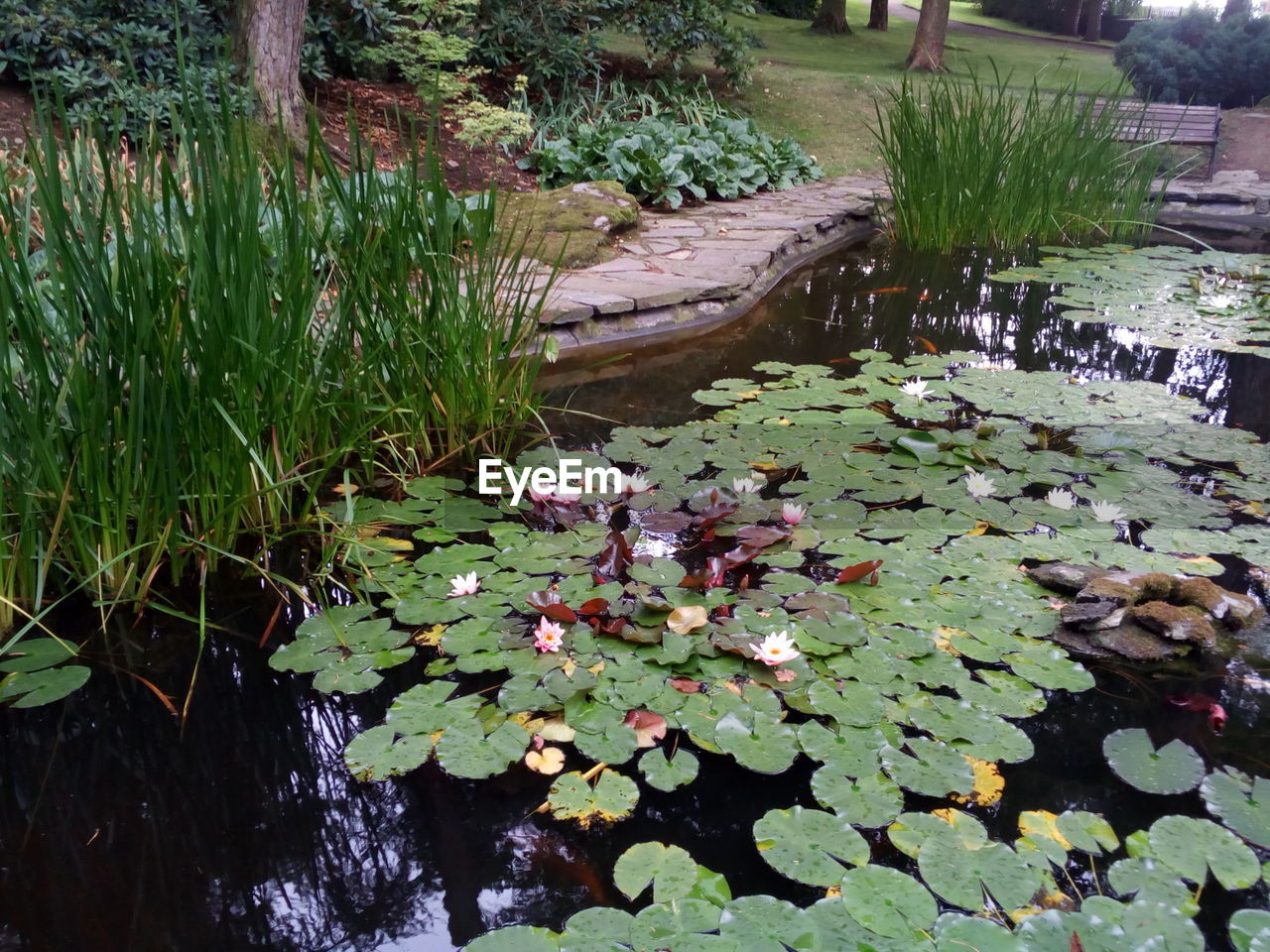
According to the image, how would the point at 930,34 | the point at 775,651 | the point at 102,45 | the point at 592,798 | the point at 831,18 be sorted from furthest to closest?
the point at 831,18, the point at 930,34, the point at 102,45, the point at 775,651, the point at 592,798

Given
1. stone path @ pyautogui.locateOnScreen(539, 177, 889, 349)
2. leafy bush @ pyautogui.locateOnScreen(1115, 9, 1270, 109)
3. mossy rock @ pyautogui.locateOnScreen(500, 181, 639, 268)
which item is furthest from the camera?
leafy bush @ pyautogui.locateOnScreen(1115, 9, 1270, 109)

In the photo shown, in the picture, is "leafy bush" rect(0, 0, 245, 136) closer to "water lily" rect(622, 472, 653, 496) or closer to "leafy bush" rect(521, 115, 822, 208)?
"leafy bush" rect(521, 115, 822, 208)

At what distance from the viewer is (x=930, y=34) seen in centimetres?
1140

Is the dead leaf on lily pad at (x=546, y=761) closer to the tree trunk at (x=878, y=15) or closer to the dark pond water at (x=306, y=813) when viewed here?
the dark pond water at (x=306, y=813)

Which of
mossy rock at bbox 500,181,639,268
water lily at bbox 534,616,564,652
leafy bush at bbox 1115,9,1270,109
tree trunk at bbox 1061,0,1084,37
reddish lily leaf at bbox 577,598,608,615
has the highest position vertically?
tree trunk at bbox 1061,0,1084,37

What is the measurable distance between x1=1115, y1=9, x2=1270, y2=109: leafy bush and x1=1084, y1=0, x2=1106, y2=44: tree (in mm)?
8512

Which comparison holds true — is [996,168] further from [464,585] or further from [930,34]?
[930,34]

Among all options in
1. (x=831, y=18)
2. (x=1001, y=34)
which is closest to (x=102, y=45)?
(x=831, y=18)

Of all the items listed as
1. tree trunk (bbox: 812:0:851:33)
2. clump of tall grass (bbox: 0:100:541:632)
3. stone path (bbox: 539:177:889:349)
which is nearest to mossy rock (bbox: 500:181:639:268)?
stone path (bbox: 539:177:889:349)

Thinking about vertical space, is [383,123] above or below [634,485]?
above

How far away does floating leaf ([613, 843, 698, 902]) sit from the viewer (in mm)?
1232

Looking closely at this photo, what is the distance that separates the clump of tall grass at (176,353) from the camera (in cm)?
171

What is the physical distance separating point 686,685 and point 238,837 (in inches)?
29.8

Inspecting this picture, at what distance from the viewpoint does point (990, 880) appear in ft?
4.06
